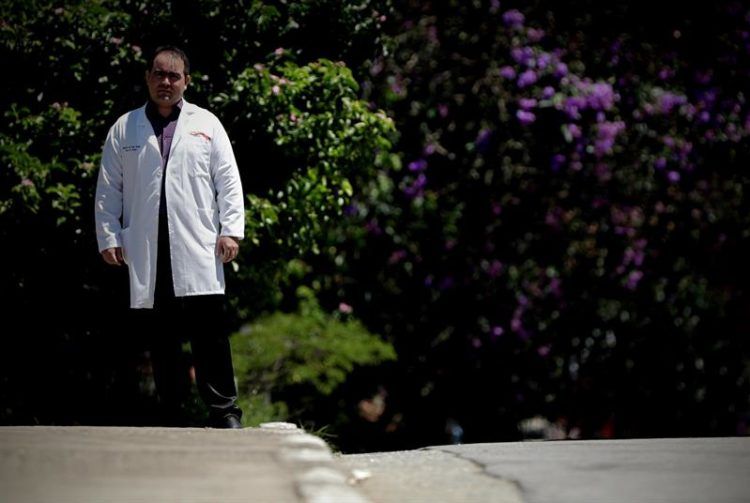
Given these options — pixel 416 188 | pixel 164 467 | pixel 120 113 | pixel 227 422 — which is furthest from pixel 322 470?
pixel 416 188

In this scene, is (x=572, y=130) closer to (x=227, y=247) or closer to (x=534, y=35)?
(x=534, y=35)

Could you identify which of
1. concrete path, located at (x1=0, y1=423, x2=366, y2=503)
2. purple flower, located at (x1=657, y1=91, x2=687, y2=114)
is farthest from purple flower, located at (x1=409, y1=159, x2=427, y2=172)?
concrete path, located at (x1=0, y1=423, x2=366, y2=503)

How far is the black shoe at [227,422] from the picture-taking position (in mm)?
5055

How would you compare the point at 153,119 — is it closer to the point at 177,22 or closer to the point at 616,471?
the point at 177,22

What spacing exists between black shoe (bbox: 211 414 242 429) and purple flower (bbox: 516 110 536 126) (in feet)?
16.8

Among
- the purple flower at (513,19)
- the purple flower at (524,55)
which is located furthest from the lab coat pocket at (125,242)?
the purple flower at (513,19)

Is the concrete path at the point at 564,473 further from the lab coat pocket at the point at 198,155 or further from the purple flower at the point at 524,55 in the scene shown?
the purple flower at the point at 524,55

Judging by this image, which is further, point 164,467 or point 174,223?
point 174,223

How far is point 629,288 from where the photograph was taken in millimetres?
9789

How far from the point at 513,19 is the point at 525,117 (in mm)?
860

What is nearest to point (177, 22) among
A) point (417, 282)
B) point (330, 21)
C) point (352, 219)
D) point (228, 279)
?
point (330, 21)

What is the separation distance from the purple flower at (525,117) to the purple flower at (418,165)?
0.84m

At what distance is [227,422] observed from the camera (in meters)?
5.07

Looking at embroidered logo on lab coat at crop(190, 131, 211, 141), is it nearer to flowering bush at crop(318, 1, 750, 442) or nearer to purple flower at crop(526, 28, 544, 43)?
flowering bush at crop(318, 1, 750, 442)
